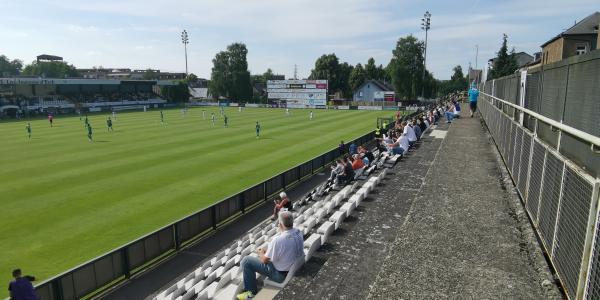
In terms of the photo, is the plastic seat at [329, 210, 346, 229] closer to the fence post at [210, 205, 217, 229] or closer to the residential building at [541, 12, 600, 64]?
the fence post at [210, 205, 217, 229]


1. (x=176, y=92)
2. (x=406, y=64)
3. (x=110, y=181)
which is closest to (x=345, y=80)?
(x=406, y=64)

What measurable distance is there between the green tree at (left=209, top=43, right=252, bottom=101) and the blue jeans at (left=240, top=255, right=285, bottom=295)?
90.7 metres

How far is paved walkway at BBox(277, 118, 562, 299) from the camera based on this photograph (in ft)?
14.4

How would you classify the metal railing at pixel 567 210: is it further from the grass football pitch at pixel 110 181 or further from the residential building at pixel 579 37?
the residential building at pixel 579 37

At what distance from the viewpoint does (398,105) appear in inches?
2972

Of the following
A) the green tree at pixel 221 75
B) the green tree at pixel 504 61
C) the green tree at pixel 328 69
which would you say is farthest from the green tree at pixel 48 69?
the green tree at pixel 504 61

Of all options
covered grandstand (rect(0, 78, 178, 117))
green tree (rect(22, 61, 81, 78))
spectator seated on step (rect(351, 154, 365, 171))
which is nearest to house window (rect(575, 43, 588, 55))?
spectator seated on step (rect(351, 154, 365, 171))

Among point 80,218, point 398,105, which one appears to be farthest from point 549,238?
point 398,105

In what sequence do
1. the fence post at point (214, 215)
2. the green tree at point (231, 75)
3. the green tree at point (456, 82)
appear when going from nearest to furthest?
the fence post at point (214, 215) < the green tree at point (231, 75) < the green tree at point (456, 82)

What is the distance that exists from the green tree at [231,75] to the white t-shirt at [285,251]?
9097 centimetres

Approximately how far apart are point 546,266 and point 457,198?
2937 mm

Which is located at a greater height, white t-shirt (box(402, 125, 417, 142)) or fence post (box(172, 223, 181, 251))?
white t-shirt (box(402, 125, 417, 142))

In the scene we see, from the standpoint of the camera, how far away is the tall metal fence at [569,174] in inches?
125

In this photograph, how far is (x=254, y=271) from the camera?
17.9 feet
